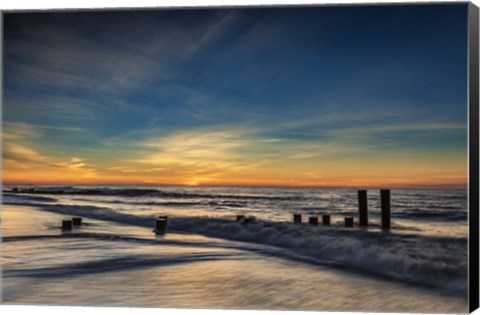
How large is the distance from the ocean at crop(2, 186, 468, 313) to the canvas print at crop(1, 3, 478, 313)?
0.08ft

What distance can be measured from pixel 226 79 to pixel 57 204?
664 cm

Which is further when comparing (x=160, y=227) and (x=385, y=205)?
(x=160, y=227)

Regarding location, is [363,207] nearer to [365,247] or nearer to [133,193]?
[365,247]

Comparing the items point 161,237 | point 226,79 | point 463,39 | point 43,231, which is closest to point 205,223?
point 161,237

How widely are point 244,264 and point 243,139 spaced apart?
7.46 feet

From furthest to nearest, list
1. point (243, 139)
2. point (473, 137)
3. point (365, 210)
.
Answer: point (365, 210), point (243, 139), point (473, 137)

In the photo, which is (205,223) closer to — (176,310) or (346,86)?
(346,86)

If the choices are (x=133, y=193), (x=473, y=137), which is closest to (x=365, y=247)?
(x=473, y=137)

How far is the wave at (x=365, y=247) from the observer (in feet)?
17.3

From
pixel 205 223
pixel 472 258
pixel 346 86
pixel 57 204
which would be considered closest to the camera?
pixel 472 258

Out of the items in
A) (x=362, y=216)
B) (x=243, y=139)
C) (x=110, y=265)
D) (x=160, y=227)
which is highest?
(x=243, y=139)

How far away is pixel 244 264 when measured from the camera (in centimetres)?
568

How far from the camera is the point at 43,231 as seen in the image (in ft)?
24.8

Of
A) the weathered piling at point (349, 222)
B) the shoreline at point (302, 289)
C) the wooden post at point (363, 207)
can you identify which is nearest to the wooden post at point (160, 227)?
the shoreline at point (302, 289)
